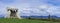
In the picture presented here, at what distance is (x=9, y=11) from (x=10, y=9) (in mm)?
408

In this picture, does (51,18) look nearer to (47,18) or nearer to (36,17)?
(47,18)

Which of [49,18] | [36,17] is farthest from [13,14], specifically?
[49,18]

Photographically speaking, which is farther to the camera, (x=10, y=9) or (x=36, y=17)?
(x=10, y=9)

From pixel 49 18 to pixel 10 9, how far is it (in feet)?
18.2

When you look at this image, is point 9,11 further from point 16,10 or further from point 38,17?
point 38,17

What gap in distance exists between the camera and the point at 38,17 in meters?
18.1

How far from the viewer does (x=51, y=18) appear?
1906 cm

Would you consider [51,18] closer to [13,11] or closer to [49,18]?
[49,18]

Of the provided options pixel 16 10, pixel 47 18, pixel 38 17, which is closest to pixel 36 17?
pixel 38 17

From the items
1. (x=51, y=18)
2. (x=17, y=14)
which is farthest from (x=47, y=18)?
(x=17, y=14)

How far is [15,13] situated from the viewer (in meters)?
20.8

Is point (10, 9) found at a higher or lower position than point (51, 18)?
higher

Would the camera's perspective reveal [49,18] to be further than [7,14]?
No

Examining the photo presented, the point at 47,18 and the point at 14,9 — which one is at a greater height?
the point at 14,9
